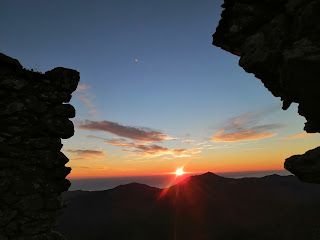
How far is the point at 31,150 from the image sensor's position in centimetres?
770

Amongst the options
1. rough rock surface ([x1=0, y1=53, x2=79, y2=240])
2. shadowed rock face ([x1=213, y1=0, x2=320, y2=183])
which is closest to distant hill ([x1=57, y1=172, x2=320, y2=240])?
shadowed rock face ([x1=213, y1=0, x2=320, y2=183])

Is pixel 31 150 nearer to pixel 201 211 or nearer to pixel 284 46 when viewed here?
pixel 284 46

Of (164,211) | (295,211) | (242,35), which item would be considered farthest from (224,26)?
(164,211)

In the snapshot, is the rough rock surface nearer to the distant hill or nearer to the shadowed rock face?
the shadowed rock face

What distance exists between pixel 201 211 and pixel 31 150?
2219 inches

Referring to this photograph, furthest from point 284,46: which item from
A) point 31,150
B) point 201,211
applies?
point 201,211

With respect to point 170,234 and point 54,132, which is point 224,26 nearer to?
point 54,132

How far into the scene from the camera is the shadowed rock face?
8875 millimetres

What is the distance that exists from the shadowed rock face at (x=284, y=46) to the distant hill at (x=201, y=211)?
120 feet

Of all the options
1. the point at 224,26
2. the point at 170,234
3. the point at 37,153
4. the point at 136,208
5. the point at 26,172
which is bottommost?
the point at 170,234

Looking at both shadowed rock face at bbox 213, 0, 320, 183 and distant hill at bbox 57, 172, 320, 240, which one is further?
distant hill at bbox 57, 172, 320, 240

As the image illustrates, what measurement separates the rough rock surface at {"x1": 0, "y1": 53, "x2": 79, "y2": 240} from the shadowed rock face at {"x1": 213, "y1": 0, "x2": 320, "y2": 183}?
29.5ft

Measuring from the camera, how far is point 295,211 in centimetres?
4797

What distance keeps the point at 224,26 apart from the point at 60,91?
9.49m
